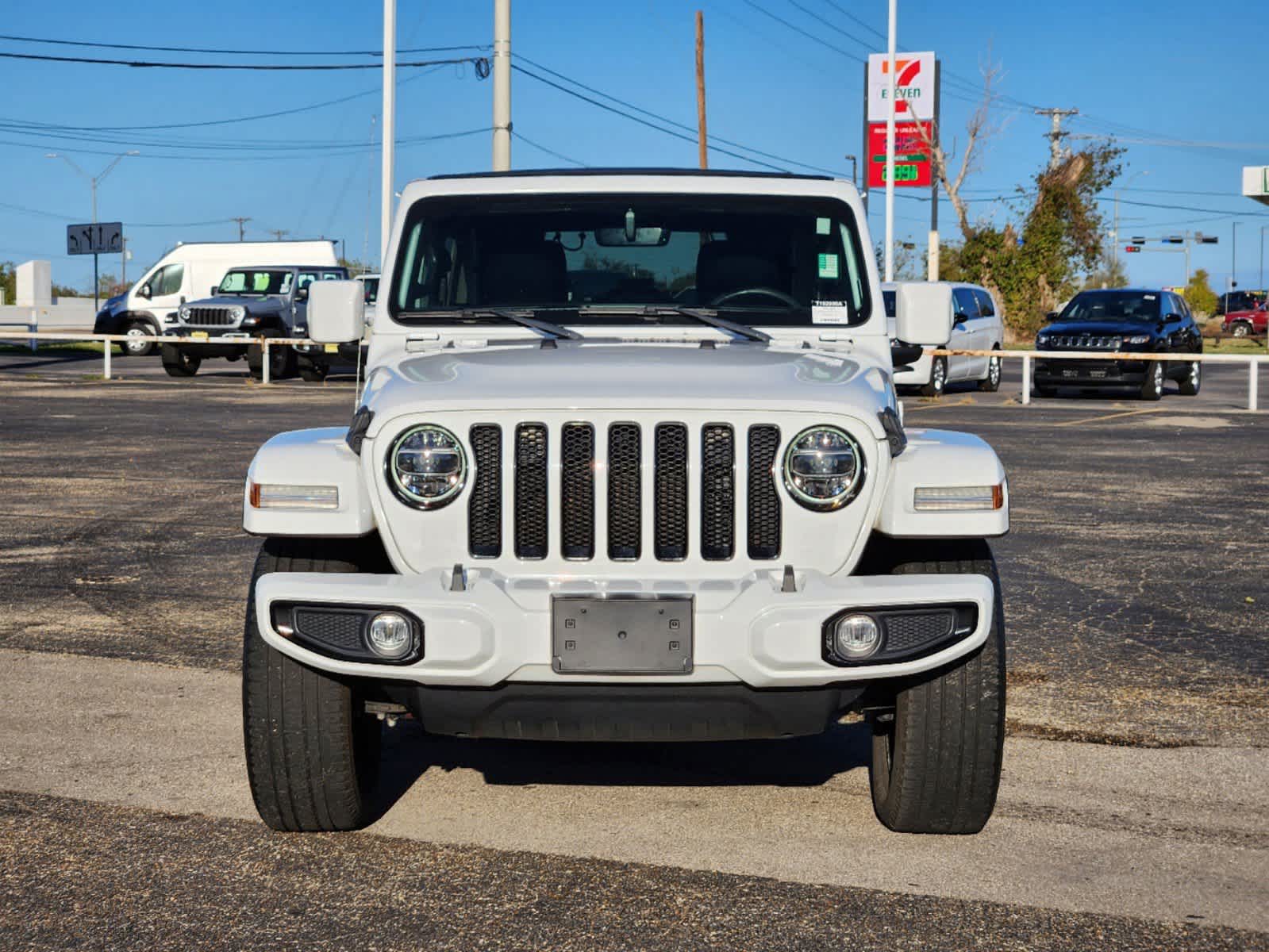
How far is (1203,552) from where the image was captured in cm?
1036

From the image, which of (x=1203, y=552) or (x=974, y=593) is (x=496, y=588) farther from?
(x=1203, y=552)

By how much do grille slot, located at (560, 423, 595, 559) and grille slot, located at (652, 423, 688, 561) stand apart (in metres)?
0.16

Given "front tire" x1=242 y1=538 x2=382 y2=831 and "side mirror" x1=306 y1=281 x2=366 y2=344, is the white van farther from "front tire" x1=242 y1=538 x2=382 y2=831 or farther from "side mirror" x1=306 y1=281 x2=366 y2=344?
"front tire" x1=242 y1=538 x2=382 y2=831

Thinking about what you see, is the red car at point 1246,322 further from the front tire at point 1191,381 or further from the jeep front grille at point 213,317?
the jeep front grille at point 213,317

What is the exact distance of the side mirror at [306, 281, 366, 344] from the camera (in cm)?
607

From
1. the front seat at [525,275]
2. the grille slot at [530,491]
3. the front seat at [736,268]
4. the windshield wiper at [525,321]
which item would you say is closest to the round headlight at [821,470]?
the grille slot at [530,491]

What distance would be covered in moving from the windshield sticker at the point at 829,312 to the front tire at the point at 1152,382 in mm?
21490

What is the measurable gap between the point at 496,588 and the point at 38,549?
6821mm

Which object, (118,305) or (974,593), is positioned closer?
(974,593)

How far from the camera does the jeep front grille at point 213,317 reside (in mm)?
31766

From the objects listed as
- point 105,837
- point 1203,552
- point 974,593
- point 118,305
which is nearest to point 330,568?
point 105,837

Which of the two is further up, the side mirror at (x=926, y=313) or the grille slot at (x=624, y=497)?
the side mirror at (x=926, y=313)

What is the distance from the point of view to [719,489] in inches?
173

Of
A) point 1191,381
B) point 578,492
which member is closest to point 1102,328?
point 1191,381
